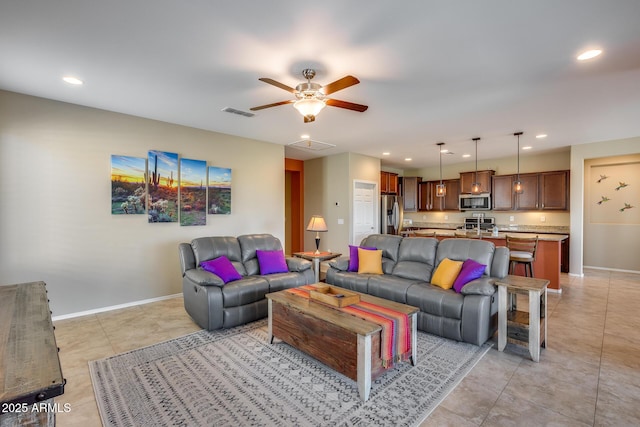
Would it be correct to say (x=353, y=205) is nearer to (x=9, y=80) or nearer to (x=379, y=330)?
(x=379, y=330)

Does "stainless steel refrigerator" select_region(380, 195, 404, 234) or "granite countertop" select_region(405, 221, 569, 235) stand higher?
"stainless steel refrigerator" select_region(380, 195, 404, 234)

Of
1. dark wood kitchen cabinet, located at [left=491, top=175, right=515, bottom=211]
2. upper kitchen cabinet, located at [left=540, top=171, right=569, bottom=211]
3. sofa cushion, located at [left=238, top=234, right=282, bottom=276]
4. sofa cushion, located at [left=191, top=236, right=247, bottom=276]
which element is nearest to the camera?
sofa cushion, located at [left=191, top=236, right=247, bottom=276]

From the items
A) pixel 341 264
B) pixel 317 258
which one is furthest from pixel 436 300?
pixel 317 258

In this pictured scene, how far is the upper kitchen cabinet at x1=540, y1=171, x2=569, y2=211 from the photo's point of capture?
678 cm

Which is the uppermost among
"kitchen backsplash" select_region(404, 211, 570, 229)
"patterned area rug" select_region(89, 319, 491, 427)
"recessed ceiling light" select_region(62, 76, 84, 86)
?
"recessed ceiling light" select_region(62, 76, 84, 86)

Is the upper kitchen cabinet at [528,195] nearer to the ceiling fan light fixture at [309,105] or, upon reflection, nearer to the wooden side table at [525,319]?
the wooden side table at [525,319]

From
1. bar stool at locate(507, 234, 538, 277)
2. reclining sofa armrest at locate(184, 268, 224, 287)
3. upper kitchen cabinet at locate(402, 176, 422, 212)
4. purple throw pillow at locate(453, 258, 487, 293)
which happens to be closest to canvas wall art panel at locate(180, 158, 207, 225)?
reclining sofa armrest at locate(184, 268, 224, 287)

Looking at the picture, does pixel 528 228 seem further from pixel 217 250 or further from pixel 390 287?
pixel 217 250

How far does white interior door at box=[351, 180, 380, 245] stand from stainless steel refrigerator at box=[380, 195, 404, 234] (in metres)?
0.24

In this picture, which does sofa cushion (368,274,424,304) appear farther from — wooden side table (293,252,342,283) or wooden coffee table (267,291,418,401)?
wooden side table (293,252,342,283)

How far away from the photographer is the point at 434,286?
354 cm

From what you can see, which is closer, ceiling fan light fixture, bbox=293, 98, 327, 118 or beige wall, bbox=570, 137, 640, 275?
ceiling fan light fixture, bbox=293, 98, 327, 118

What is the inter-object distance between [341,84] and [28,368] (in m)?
2.52

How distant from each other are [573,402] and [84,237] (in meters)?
5.31
